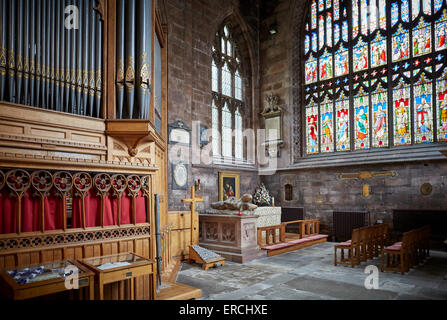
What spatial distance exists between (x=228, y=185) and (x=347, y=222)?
13.4ft

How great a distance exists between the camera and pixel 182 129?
31.1ft

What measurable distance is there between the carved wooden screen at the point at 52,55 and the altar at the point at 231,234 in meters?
4.54

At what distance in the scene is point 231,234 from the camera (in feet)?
25.2

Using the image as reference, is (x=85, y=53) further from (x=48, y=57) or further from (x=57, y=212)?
(x=57, y=212)

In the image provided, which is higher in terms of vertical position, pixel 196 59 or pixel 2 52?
pixel 196 59

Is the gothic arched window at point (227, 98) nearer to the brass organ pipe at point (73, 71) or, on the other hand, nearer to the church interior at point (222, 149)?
the church interior at point (222, 149)

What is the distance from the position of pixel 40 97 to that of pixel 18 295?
2.12m

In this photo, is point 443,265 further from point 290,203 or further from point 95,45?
point 95,45

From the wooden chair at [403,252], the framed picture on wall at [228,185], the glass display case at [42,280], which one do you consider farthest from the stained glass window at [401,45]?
the glass display case at [42,280]

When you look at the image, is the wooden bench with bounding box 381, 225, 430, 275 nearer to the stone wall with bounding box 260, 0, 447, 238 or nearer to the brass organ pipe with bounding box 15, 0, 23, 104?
the stone wall with bounding box 260, 0, 447, 238

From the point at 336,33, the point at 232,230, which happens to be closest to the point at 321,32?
the point at 336,33

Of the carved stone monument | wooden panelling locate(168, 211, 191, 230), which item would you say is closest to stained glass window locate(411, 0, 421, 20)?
the carved stone monument

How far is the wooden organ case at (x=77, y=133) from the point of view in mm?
3217
